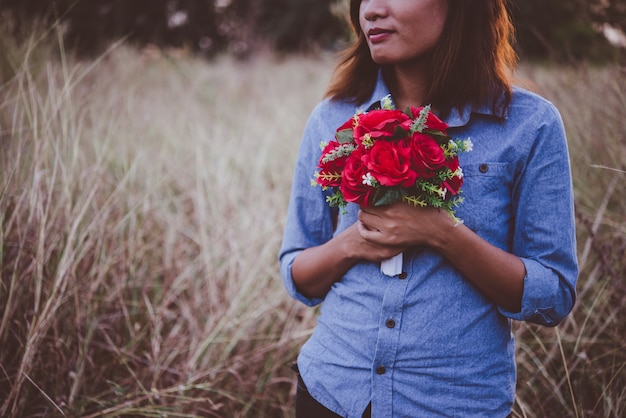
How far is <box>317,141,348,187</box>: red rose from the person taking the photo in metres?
1.04

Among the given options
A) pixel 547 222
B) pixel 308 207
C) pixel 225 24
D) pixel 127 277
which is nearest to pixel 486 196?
pixel 547 222

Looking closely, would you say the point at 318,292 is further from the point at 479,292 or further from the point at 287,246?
the point at 479,292

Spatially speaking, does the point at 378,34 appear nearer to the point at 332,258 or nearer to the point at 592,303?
the point at 332,258

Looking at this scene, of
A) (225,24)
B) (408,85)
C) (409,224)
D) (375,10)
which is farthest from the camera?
(225,24)

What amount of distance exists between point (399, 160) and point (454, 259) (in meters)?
0.27

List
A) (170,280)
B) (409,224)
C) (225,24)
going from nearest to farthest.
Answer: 1. (409,224)
2. (170,280)
3. (225,24)

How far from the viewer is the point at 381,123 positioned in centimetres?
98

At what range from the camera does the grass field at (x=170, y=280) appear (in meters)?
1.85

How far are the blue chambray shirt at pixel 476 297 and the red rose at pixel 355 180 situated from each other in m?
0.22

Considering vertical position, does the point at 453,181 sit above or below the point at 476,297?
above

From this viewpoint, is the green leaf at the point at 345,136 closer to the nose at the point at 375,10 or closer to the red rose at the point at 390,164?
the red rose at the point at 390,164

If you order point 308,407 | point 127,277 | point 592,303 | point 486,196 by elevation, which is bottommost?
Result: point 592,303

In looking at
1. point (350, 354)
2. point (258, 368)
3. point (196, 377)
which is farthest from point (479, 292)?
point (258, 368)

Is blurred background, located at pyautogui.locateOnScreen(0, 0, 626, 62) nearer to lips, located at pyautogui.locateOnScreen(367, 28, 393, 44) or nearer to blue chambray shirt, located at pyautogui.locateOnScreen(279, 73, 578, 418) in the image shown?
lips, located at pyautogui.locateOnScreen(367, 28, 393, 44)
